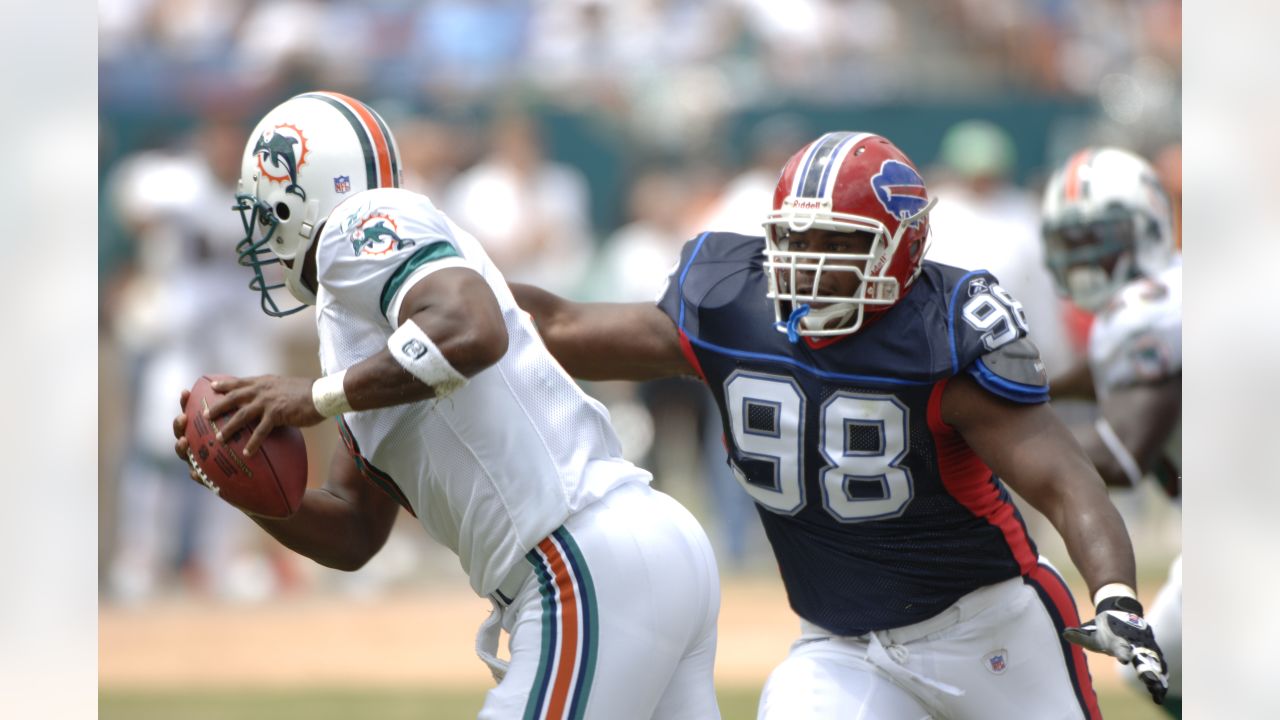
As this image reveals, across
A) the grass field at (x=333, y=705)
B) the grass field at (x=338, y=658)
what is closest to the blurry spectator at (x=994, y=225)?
the grass field at (x=338, y=658)

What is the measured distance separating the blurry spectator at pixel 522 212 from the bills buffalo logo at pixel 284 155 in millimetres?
7384

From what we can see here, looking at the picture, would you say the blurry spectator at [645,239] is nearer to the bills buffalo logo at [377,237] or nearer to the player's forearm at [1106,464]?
the player's forearm at [1106,464]

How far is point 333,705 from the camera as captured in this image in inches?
277

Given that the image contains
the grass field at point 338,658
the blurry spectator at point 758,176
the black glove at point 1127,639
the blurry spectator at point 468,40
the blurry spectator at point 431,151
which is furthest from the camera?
the blurry spectator at point 468,40

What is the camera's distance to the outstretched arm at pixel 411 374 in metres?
2.89

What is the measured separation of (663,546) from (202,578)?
723 cm

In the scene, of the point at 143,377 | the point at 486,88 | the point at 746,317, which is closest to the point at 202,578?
the point at 143,377

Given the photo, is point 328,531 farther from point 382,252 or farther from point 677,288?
point 677,288

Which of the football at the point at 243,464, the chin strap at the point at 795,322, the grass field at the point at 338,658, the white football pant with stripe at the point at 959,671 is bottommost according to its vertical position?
the grass field at the point at 338,658

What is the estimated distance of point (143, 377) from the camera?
10016mm
